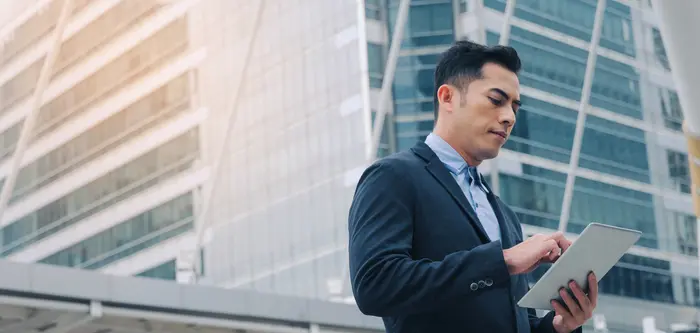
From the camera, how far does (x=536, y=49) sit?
30.5 m

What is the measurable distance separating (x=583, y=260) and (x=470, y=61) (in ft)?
1.89

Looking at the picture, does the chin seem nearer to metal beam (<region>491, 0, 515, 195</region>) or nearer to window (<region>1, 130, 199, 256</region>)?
metal beam (<region>491, 0, 515, 195</region>)

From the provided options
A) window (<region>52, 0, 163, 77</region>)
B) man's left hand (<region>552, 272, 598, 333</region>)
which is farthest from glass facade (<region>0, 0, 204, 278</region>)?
man's left hand (<region>552, 272, 598, 333</region>)

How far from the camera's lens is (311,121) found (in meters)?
31.1

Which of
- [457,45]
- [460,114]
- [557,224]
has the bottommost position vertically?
[460,114]

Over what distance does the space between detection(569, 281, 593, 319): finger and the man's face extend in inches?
15.2

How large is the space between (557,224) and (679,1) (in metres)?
27.9

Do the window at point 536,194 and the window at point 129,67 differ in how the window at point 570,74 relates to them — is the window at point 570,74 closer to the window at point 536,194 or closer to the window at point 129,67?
the window at point 536,194

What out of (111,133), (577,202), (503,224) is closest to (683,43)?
(503,224)

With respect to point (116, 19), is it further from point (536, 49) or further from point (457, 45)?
point (457, 45)

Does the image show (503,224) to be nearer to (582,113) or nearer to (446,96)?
(446,96)

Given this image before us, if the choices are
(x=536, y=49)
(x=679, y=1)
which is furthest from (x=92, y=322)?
(x=536, y=49)

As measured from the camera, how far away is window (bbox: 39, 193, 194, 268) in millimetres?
35062

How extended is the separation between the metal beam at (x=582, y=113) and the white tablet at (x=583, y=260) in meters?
28.1
